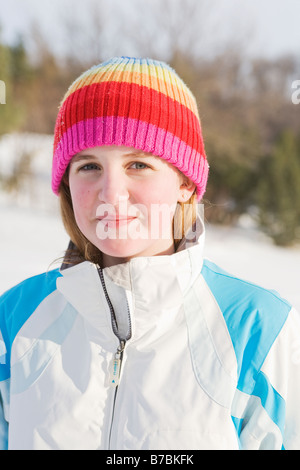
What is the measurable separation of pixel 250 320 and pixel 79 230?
68 centimetres

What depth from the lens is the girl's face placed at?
1.28 meters

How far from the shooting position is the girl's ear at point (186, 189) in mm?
1497

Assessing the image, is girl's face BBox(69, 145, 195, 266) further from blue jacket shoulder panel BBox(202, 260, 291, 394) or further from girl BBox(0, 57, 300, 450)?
blue jacket shoulder panel BBox(202, 260, 291, 394)

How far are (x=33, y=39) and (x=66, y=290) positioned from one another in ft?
59.1

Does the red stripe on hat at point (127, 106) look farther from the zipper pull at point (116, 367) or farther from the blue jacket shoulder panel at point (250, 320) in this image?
the zipper pull at point (116, 367)

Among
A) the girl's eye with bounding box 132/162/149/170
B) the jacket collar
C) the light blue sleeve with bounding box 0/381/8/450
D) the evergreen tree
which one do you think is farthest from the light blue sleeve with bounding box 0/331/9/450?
the evergreen tree

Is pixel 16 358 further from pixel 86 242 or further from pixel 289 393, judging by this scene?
pixel 289 393

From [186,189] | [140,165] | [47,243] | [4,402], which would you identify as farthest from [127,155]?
[47,243]

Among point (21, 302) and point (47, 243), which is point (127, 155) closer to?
point (21, 302)

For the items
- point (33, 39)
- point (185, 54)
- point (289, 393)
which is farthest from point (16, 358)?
point (33, 39)

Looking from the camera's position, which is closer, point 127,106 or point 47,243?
point 127,106

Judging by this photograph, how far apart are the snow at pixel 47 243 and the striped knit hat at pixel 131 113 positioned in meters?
1.54

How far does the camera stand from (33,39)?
Result: 672 inches

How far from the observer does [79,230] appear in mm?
1586
